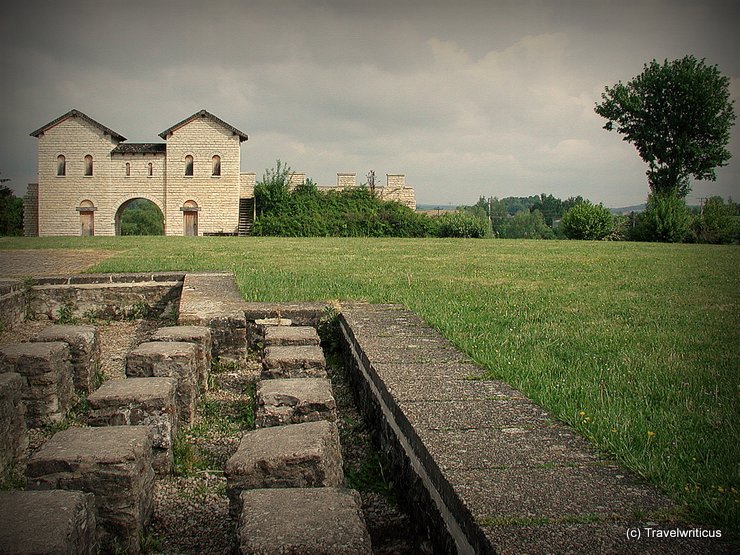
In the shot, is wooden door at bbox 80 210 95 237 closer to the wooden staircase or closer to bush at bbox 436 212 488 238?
the wooden staircase

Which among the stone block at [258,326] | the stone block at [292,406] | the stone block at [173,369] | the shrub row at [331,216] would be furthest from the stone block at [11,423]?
the shrub row at [331,216]

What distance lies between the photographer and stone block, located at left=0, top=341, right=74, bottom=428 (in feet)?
12.7

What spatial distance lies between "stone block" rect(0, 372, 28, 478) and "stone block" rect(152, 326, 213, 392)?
1.15 metres

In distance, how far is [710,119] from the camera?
3575 centimetres

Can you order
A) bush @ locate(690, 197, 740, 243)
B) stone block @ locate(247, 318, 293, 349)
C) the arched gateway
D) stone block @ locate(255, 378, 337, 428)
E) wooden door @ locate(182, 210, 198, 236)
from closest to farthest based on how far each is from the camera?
1. stone block @ locate(255, 378, 337, 428)
2. stone block @ locate(247, 318, 293, 349)
3. bush @ locate(690, 197, 740, 243)
4. the arched gateway
5. wooden door @ locate(182, 210, 198, 236)

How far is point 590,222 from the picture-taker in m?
30.1

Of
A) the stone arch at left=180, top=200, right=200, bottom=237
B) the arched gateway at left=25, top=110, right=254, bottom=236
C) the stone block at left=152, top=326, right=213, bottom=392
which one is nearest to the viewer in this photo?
the stone block at left=152, top=326, right=213, bottom=392

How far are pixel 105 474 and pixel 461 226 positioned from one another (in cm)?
3030

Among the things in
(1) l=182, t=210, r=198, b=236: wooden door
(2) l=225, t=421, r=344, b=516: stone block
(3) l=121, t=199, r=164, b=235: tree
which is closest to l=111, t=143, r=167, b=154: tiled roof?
(1) l=182, t=210, r=198, b=236: wooden door

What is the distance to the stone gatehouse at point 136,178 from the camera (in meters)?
34.8

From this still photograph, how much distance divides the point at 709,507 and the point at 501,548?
769 mm

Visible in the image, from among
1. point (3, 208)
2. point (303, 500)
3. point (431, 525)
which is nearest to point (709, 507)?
point (431, 525)

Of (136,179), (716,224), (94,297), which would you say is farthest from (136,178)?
(716,224)

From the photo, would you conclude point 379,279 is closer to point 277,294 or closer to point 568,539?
point 277,294
